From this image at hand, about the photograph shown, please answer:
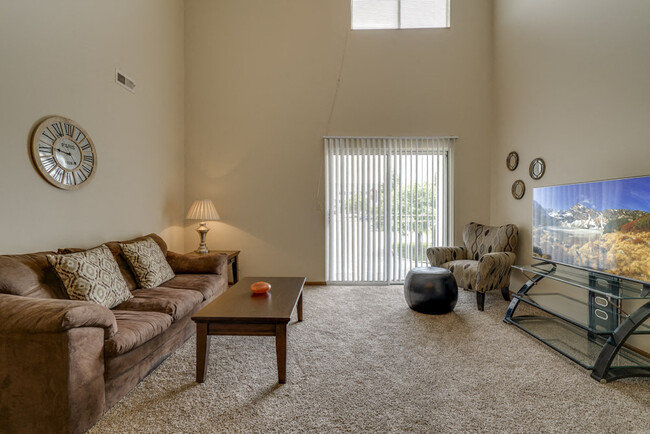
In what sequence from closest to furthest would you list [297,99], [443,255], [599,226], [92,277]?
1. [92,277]
2. [599,226]
3. [443,255]
4. [297,99]

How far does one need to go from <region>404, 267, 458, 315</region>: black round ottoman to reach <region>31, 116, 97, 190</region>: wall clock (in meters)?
3.26

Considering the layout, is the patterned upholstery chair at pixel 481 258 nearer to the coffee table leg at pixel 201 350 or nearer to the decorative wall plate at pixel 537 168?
the decorative wall plate at pixel 537 168

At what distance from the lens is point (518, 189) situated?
3.56 meters

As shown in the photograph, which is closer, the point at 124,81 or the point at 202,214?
the point at 124,81

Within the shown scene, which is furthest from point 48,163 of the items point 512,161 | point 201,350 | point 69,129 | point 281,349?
point 512,161

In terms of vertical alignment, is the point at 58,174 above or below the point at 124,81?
below

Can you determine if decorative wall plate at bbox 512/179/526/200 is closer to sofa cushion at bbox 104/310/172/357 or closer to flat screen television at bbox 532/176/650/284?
flat screen television at bbox 532/176/650/284

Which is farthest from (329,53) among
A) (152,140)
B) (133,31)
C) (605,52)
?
(605,52)

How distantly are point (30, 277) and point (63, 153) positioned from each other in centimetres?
104

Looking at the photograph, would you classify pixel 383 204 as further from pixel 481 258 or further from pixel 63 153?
pixel 63 153

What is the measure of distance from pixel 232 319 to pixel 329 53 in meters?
3.80

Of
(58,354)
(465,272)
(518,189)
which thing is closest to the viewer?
(58,354)

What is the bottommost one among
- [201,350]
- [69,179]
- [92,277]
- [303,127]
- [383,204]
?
[201,350]

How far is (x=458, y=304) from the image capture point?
10.9 feet
